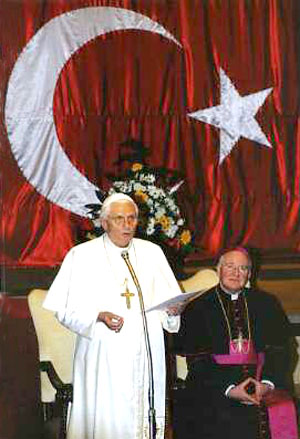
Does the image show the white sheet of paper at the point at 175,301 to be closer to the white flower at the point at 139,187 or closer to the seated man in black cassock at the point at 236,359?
the seated man in black cassock at the point at 236,359

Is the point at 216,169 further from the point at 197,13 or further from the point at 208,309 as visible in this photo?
the point at 208,309

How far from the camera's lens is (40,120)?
8.43 meters

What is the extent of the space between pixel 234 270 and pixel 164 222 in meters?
0.98

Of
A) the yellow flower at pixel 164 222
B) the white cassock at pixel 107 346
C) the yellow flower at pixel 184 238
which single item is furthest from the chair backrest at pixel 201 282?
A: the white cassock at pixel 107 346

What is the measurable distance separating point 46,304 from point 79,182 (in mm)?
2792

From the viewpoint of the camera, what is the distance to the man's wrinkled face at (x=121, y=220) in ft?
18.5

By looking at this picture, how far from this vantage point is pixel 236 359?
6.12 m

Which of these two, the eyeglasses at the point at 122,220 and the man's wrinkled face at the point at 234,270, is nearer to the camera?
the eyeglasses at the point at 122,220

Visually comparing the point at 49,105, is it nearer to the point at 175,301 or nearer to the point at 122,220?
the point at 122,220

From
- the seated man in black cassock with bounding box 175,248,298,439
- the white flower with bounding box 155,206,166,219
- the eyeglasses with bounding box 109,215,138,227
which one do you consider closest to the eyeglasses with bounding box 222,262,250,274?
the seated man in black cassock with bounding box 175,248,298,439

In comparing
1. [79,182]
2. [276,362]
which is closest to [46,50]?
[79,182]

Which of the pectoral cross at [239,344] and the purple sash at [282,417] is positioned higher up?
the pectoral cross at [239,344]

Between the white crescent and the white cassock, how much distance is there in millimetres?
2598

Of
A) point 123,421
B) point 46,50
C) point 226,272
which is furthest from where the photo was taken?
point 46,50
